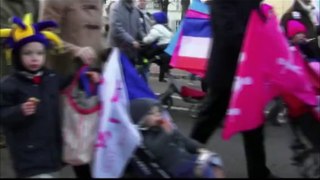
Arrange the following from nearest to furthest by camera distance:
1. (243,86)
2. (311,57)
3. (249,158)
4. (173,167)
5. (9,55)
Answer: (173,167) < (9,55) < (243,86) < (249,158) < (311,57)

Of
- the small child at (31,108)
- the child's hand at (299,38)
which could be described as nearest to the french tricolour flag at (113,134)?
the small child at (31,108)

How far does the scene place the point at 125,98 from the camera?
378 cm

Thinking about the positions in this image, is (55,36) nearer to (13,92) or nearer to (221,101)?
(13,92)

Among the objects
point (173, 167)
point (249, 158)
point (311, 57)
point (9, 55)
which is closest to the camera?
point (173, 167)

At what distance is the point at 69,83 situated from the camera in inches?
155

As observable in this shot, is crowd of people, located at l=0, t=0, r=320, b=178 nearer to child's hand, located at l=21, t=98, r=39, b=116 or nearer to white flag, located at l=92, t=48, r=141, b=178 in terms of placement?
child's hand, located at l=21, t=98, r=39, b=116

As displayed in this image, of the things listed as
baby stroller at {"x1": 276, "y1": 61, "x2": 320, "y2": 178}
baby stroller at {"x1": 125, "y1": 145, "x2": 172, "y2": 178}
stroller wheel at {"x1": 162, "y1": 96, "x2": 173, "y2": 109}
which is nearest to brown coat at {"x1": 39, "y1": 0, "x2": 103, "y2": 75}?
baby stroller at {"x1": 125, "y1": 145, "x2": 172, "y2": 178}

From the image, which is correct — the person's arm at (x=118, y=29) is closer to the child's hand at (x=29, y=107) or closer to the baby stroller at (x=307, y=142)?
the baby stroller at (x=307, y=142)

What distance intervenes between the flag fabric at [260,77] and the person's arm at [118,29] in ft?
12.2

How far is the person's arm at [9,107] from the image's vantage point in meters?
3.53

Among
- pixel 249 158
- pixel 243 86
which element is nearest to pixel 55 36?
pixel 243 86

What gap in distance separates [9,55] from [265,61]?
1.69m

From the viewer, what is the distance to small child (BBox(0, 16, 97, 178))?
3.60 metres

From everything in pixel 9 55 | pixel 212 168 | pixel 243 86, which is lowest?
pixel 212 168
